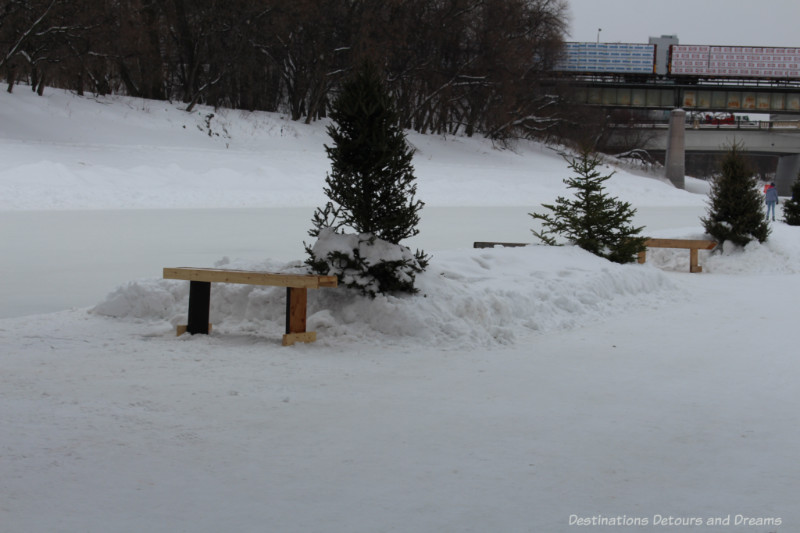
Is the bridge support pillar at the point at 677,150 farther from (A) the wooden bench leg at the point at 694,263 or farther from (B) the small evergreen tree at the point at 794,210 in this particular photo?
(A) the wooden bench leg at the point at 694,263

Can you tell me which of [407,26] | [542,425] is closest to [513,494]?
[542,425]

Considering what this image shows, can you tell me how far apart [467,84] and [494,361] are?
50535mm

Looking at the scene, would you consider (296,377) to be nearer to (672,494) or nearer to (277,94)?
(672,494)

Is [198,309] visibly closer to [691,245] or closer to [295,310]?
[295,310]

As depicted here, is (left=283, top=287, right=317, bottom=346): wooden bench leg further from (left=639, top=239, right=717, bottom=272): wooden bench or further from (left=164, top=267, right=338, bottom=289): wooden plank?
(left=639, top=239, right=717, bottom=272): wooden bench

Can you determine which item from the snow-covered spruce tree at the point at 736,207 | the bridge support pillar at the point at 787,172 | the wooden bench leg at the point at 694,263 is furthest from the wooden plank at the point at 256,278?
the bridge support pillar at the point at 787,172

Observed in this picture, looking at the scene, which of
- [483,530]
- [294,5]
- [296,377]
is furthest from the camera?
[294,5]

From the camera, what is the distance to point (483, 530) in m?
3.64

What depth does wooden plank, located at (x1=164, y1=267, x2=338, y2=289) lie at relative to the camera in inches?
304

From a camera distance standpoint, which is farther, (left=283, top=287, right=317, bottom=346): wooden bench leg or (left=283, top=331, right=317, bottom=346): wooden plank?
(left=283, top=287, right=317, bottom=346): wooden bench leg

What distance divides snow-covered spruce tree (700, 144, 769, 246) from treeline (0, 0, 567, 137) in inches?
1079

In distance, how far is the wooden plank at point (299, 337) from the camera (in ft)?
25.2

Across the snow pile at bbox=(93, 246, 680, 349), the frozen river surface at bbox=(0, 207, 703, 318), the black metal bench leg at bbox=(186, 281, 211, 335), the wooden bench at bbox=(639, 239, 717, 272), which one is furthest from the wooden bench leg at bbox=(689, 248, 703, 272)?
the black metal bench leg at bbox=(186, 281, 211, 335)

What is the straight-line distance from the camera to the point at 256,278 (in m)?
7.98
